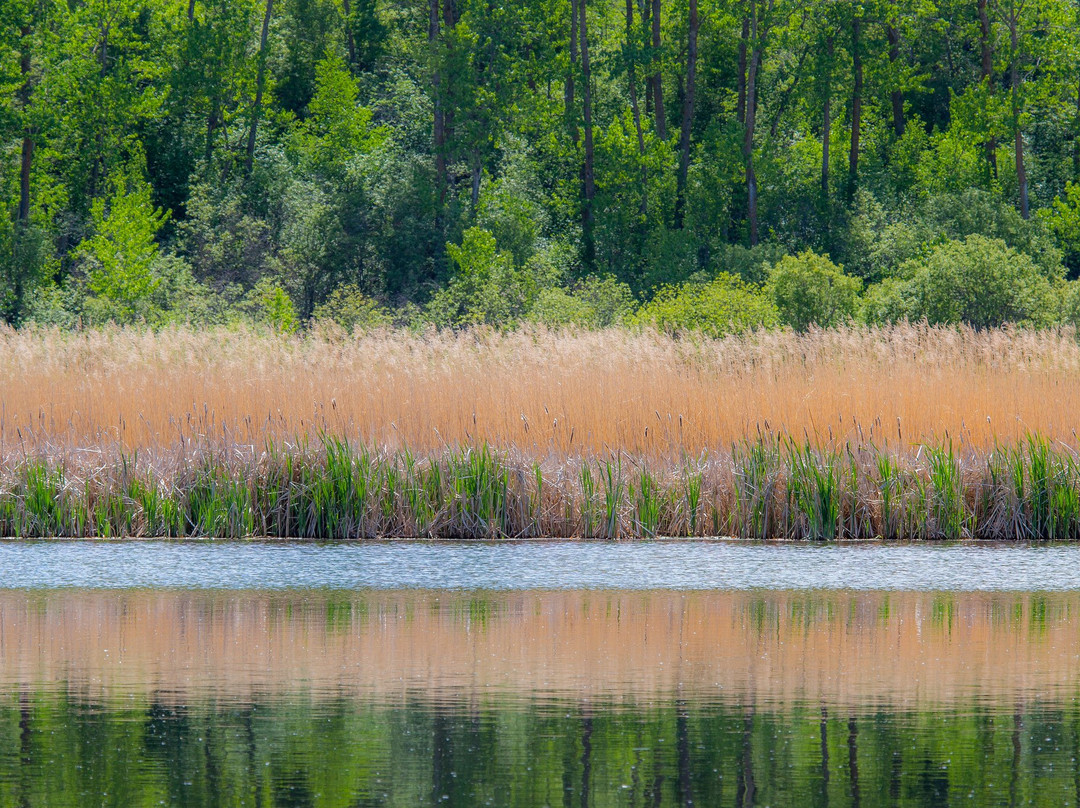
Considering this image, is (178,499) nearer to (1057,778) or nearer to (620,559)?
(620,559)

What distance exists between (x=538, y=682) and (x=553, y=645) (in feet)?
2.87

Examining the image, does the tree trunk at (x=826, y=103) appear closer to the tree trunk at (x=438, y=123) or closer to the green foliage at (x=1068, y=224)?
the green foliage at (x=1068, y=224)

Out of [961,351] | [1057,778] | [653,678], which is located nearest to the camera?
[1057,778]

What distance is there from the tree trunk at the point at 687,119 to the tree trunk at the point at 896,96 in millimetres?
5394

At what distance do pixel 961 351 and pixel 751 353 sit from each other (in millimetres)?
2506

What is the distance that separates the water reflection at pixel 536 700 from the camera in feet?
16.3

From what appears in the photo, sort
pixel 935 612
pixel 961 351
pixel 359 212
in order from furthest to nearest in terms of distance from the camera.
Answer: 1. pixel 359 212
2. pixel 961 351
3. pixel 935 612

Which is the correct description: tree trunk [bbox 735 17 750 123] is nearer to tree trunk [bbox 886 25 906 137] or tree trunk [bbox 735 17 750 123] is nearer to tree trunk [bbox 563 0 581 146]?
tree trunk [bbox 886 25 906 137]

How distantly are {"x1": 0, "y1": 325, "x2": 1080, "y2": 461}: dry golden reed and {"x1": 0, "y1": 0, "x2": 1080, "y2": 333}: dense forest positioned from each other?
1540cm

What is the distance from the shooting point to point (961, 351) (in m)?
17.5

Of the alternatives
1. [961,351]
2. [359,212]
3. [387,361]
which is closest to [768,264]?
[359,212]

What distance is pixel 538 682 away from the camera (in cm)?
657

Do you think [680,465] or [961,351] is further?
[961,351]

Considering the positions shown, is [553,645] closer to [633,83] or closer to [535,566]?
[535,566]
